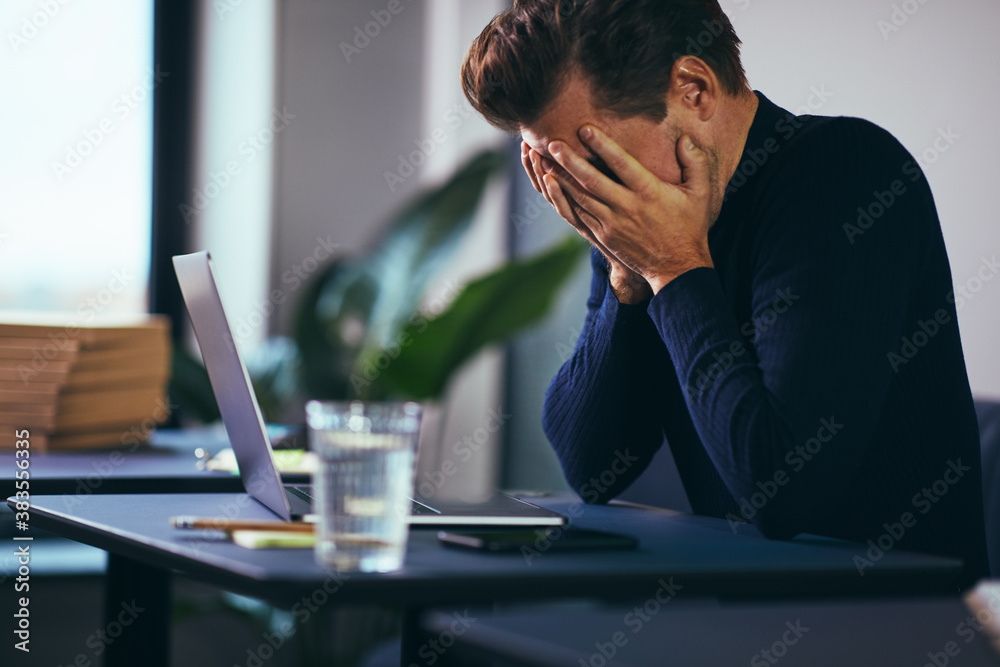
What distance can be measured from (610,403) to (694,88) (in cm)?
37

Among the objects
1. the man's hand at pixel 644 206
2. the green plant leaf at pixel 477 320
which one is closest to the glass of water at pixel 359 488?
the man's hand at pixel 644 206

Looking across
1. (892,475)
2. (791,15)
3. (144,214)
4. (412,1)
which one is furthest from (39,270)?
(892,475)

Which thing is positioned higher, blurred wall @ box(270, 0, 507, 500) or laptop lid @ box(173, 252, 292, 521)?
blurred wall @ box(270, 0, 507, 500)

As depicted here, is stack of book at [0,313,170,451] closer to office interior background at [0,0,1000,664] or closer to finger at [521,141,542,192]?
finger at [521,141,542,192]

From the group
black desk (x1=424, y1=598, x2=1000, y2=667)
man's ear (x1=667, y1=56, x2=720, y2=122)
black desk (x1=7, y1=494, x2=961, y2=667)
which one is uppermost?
man's ear (x1=667, y1=56, x2=720, y2=122)

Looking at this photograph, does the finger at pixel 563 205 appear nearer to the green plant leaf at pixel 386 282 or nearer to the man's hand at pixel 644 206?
the man's hand at pixel 644 206

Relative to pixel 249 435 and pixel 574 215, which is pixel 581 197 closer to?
pixel 574 215

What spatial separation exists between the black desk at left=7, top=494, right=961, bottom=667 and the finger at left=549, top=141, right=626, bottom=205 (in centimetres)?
33

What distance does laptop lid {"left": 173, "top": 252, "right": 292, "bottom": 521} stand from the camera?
0.84 meters

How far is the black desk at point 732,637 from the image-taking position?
1.67ft

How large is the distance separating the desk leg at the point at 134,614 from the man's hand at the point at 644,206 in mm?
638

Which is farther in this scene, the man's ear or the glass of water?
the man's ear

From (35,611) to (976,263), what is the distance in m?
2.12

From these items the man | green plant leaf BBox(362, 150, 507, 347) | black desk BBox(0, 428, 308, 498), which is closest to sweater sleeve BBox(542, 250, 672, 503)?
the man
